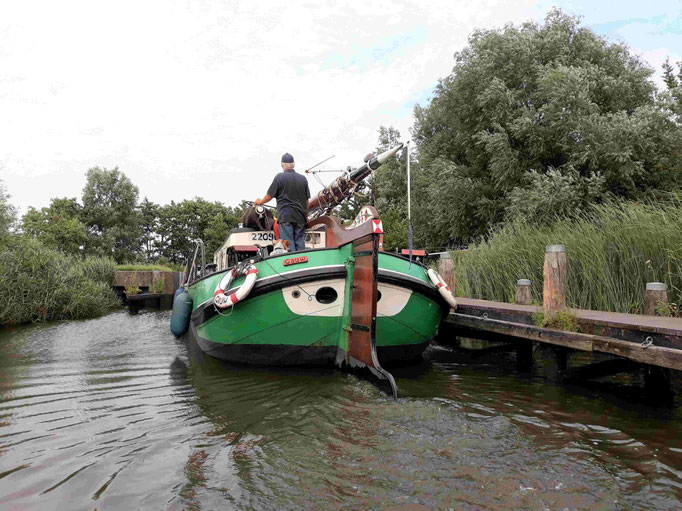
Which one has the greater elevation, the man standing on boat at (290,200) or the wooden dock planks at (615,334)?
the man standing on boat at (290,200)

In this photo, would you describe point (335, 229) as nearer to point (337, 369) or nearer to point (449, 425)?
point (337, 369)

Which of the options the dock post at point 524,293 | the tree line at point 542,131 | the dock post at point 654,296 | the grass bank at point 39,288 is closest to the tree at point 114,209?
the grass bank at point 39,288

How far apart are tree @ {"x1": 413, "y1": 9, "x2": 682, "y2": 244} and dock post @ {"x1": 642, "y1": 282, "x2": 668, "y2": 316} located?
9.76 m

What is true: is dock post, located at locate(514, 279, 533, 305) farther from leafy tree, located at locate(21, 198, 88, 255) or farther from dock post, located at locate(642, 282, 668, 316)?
leafy tree, located at locate(21, 198, 88, 255)

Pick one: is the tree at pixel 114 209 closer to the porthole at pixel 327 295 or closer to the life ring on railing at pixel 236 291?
the life ring on railing at pixel 236 291

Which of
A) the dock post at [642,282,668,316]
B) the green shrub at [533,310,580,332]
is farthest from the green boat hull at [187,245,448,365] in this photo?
the dock post at [642,282,668,316]

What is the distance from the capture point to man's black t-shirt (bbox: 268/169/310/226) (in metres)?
6.41

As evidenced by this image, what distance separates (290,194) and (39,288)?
10413 mm

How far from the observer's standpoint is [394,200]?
34.1m

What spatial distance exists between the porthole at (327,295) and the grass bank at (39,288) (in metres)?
10.0

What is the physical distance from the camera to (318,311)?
19.2 feet

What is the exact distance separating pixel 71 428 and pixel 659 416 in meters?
4.98

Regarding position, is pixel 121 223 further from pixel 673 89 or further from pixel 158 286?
pixel 673 89

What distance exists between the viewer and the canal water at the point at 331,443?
2.79 m
